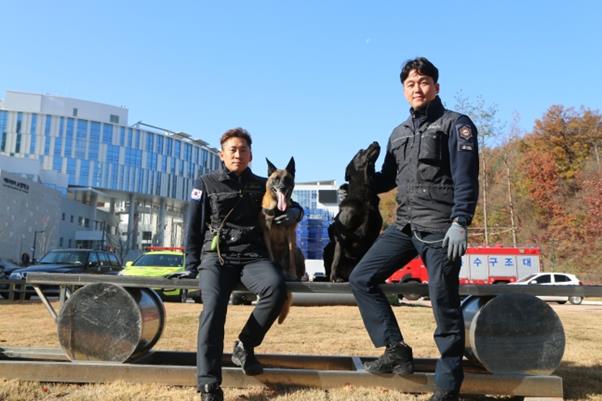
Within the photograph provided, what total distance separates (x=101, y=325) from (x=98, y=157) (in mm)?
74544

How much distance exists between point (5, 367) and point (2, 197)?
4098cm

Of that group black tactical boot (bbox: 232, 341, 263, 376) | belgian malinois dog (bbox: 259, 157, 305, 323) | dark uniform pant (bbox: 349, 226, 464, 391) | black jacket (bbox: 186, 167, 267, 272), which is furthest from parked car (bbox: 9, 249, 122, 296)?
dark uniform pant (bbox: 349, 226, 464, 391)

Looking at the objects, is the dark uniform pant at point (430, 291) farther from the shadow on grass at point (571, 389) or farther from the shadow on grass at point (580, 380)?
the shadow on grass at point (580, 380)

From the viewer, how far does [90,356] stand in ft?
12.2

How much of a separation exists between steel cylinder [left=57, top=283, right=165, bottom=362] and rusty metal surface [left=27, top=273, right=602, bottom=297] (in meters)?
0.10

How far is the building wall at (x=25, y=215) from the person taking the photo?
126ft

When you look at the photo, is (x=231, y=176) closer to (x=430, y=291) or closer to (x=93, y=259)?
(x=430, y=291)

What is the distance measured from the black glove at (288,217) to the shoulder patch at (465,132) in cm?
171

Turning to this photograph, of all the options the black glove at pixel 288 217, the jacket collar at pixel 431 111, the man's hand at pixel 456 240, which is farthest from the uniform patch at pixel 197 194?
the man's hand at pixel 456 240

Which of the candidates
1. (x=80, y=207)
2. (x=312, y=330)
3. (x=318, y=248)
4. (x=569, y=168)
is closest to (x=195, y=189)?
(x=312, y=330)

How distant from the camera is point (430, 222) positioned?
3137 millimetres

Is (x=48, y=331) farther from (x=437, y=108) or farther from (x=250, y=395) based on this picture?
(x=437, y=108)

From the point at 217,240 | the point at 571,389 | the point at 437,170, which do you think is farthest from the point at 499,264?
the point at 217,240

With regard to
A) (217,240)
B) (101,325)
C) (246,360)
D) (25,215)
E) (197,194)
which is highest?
(25,215)
